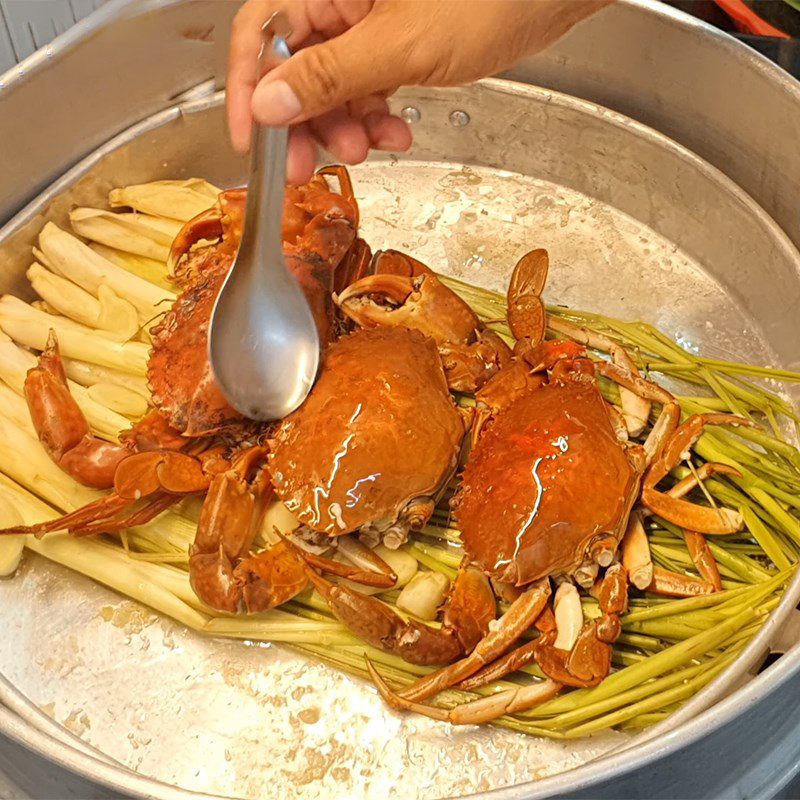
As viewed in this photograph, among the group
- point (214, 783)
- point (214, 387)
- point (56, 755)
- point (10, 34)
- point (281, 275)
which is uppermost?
point (10, 34)

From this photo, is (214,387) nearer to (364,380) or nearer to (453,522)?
(364,380)

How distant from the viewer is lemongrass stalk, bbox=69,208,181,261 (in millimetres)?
1947

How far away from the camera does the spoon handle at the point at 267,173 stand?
4.32 feet

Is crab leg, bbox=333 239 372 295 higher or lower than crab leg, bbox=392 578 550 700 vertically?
higher

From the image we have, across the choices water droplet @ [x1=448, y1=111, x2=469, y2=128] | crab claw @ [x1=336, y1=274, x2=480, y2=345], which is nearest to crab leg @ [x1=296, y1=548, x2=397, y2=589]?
crab claw @ [x1=336, y1=274, x2=480, y2=345]

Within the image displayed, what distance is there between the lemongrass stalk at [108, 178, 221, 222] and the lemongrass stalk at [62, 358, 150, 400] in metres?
0.37

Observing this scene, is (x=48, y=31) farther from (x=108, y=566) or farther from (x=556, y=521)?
(x=556, y=521)

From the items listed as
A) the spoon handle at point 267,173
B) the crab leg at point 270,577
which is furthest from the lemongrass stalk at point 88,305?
the crab leg at point 270,577

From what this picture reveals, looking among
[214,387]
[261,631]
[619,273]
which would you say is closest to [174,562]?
[261,631]

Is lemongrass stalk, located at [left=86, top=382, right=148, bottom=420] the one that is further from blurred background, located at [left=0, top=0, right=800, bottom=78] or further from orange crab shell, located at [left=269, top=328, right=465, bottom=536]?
blurred background, located at [left=0, top=0, right=800, bottom=78]

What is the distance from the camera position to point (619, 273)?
1996 millimetres

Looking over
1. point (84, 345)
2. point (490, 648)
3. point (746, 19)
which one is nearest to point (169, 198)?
point (84, 345)

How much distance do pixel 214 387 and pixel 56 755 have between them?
1.98ft

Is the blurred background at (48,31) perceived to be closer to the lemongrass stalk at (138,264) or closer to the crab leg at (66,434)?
the lemongrass stalk at (138,264)
